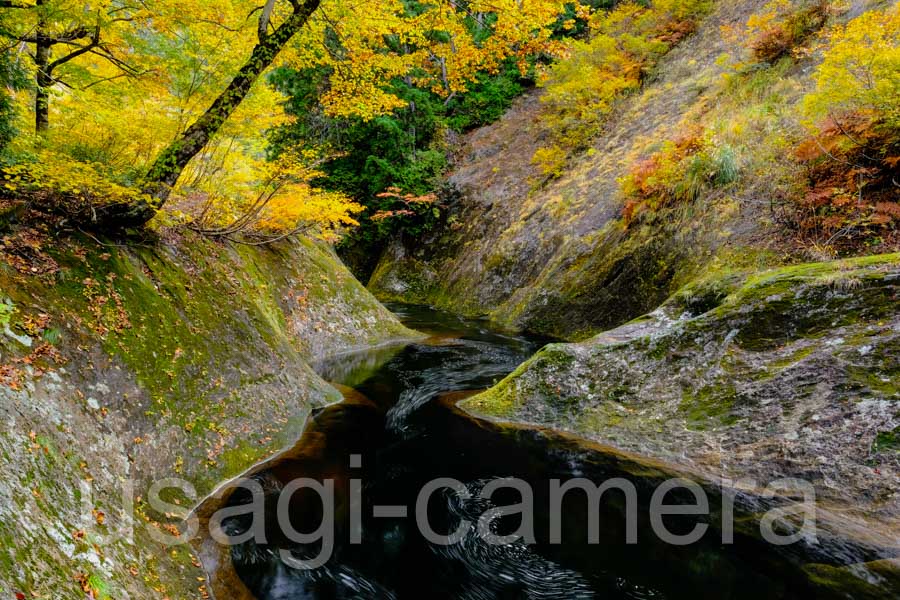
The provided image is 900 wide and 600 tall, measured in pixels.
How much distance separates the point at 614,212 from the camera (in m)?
13.9

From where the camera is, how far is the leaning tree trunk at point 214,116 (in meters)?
5.96

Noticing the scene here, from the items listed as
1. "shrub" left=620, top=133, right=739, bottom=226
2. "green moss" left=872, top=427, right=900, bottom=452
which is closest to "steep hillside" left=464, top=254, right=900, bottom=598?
"green moss" left=872, top=427, right=900, bottom=452

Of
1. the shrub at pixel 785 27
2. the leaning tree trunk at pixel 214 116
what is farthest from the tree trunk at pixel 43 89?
the shrub at pixel 785 27

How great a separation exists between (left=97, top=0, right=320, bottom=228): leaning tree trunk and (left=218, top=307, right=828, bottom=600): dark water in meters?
3.79

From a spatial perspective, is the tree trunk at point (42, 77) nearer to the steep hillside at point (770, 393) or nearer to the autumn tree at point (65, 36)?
the autumn tree at point (65, 36)

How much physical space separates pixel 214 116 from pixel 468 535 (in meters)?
5.66

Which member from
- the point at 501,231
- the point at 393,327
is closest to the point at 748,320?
the point at 393,327

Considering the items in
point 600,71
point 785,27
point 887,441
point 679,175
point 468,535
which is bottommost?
point 468,535

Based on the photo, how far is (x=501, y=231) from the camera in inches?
763

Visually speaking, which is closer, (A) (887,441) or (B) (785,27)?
(A) (887,441)

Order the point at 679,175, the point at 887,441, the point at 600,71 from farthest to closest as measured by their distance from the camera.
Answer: the point at 600,71 → the point at 679,175 → the point at 887,441

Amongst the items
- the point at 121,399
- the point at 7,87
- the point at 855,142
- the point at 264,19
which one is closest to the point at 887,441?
the point at 855,142

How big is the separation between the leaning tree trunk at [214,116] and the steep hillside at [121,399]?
0.93 m

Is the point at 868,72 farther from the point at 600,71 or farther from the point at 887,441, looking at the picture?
the point at 600,71
